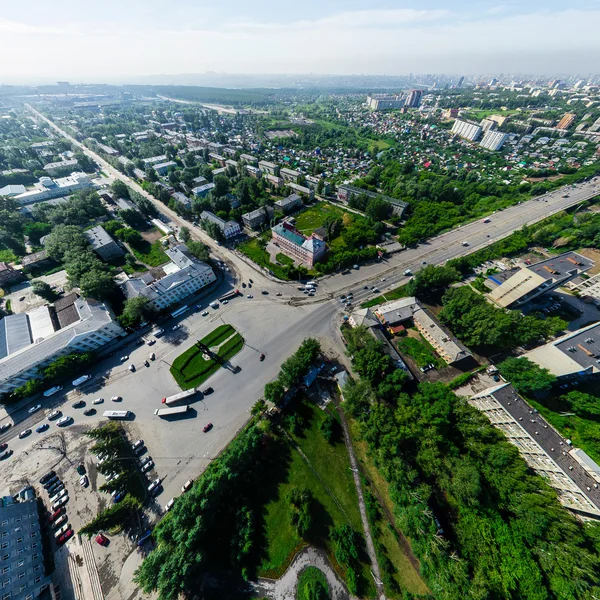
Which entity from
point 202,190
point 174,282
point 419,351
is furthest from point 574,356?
point 202,190

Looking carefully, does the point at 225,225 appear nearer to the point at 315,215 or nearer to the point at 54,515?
the point at 315,215

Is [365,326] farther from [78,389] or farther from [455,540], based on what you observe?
[78,389]

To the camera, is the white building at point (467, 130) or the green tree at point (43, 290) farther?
the white building at point (467, 130)

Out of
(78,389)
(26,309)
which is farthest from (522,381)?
(26,309)

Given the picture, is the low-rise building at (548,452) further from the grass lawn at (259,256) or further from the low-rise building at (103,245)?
the low-rise building at (103,245)

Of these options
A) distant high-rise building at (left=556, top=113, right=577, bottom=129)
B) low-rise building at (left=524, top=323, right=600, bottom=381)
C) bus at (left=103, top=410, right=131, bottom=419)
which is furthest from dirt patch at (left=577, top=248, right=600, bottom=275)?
distant high-rise building at (left=556, top=113, right=577, bottom=129)

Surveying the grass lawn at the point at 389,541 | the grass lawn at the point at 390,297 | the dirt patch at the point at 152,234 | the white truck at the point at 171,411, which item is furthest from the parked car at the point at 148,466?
the dirt patch at the point at 152,234
